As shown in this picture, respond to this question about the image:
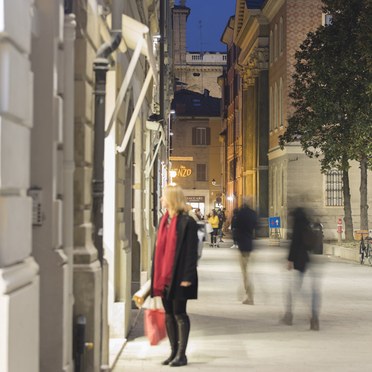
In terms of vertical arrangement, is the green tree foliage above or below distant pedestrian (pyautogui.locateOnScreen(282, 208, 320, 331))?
above

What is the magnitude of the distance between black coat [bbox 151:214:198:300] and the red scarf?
0.05m

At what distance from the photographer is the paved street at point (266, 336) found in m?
11.4

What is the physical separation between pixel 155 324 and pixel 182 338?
0.43 metres

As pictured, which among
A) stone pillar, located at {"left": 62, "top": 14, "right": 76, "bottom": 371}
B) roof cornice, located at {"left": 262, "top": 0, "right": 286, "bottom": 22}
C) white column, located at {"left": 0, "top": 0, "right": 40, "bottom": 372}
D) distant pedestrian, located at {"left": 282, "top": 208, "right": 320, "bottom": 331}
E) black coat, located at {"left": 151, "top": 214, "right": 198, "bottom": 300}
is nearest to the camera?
white column, located at {"left": 0, "top": 0, "right": 40, "bottom": 372}

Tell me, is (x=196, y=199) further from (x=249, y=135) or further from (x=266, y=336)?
(x=266, y=336)

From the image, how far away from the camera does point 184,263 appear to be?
10.9m

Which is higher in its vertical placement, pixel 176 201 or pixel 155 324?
pixel 176 201

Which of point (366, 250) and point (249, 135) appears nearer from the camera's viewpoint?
point (366, 250)

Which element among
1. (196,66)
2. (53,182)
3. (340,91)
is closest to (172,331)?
(53,182)

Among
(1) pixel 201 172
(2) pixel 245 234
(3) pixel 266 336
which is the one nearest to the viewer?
(3) pixel 266 336

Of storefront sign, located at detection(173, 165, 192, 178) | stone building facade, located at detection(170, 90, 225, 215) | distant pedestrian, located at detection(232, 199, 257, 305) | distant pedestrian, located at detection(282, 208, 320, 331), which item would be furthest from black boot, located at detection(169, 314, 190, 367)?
stone building facade, located at detection(170, 90, 225, 215)

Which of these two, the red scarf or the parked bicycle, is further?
the parked bicycle

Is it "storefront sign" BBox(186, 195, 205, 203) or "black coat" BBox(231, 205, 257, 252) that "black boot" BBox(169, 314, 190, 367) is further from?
"storefront sign" BBox(186, 195, 205, 203)

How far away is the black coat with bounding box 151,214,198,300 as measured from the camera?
35.6 ft
